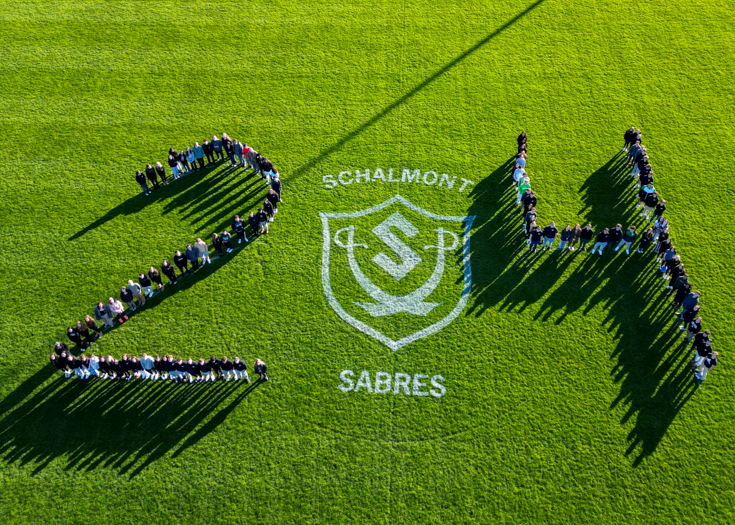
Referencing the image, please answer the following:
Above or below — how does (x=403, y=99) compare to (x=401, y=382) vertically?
above

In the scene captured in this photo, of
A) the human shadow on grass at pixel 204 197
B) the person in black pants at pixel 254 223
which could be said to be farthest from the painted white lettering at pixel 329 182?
the person in black pants at pixel 254 223

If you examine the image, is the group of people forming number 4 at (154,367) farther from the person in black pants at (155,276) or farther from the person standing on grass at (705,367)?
the person standing on grass at (705,367)

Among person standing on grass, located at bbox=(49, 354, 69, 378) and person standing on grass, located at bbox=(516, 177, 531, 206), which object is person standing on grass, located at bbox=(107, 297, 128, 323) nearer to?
person standing on grass, located at bbox=(49, 354, 69, 378)

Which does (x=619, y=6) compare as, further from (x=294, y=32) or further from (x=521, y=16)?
(x=294, y=32)

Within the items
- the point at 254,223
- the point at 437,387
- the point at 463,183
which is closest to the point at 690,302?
the point at 437,387

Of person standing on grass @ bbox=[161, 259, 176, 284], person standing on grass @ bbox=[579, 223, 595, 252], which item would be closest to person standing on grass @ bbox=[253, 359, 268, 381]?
person standing on grass @ bbox=[161, 259, 176, 284]

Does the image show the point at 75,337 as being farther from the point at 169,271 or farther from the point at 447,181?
the point at 447,181

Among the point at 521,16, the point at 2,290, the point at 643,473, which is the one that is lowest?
the point at 2,290

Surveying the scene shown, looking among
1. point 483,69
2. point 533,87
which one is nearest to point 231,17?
point 483,69
